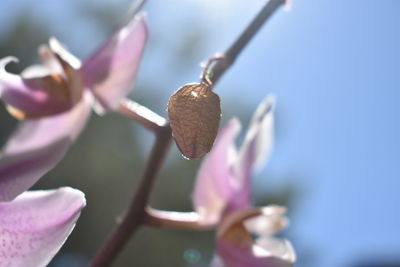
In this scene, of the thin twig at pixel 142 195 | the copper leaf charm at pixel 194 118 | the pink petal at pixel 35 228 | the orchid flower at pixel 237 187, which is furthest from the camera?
the orchid flower at pixel 237 187

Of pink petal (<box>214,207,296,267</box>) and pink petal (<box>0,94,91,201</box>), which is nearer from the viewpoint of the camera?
pink petal (<box>0,94,91,201</box>)

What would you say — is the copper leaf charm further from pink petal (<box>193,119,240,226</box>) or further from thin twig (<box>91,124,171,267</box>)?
pink petal (<box>193,119,240,226</box>)

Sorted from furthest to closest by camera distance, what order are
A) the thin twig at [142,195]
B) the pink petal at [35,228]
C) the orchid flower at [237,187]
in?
1. the orchid flower at [237,187]
2. the thin twig at [142,195]
3. the pink petal at [35,228]

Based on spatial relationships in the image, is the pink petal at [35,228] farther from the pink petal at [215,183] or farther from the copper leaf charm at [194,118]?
the pink petal at [215,183]

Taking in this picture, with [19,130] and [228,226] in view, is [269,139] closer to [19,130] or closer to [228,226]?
[228,226]

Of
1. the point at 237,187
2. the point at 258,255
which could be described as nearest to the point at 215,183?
the point at 237,187

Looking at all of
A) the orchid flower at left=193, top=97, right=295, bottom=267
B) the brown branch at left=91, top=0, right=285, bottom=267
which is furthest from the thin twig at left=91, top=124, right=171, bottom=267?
the orchid flower at left=193, top=97, right=295, bottom=267

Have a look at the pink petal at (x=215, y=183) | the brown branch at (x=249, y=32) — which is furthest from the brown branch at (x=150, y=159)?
the pink petal at (x=215, y=183)
